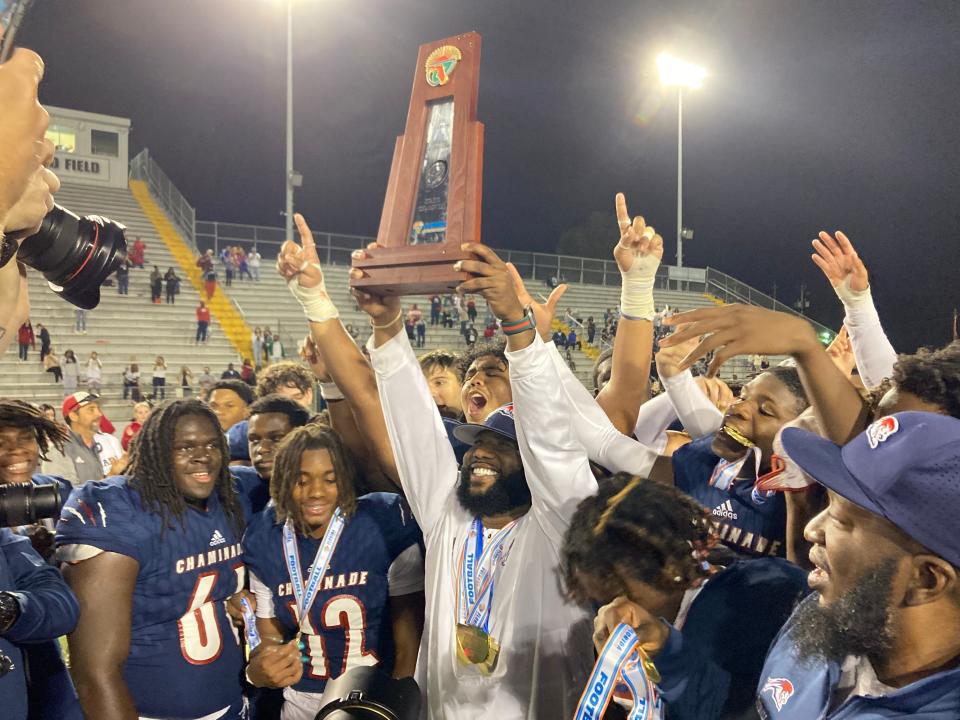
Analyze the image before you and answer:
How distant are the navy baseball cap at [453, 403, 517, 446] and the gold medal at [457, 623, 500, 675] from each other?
0.64 m

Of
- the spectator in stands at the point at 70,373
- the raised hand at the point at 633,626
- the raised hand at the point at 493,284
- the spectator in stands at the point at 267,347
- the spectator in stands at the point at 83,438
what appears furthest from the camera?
the spectator in stands at the point at 267,347

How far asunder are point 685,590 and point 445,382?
2.47 m

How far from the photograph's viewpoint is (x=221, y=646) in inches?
108

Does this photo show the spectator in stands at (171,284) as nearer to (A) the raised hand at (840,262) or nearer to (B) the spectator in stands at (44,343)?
(B) the spectator in stands at (44,343)

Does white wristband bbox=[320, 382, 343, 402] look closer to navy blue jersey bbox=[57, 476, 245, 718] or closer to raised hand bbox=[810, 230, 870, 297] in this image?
navy blue jersey bbox=[57, 476, 245, 718]

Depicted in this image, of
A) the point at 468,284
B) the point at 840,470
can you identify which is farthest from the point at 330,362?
the point at 840,470

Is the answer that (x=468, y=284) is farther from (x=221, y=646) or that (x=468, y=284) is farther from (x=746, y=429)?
Result: (x=221, y=646)

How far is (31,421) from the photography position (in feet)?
10.8

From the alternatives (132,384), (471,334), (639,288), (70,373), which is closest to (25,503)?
(639,288)

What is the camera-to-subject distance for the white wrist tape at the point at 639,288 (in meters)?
2.99

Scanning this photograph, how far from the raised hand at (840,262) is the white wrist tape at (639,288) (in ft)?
2.21

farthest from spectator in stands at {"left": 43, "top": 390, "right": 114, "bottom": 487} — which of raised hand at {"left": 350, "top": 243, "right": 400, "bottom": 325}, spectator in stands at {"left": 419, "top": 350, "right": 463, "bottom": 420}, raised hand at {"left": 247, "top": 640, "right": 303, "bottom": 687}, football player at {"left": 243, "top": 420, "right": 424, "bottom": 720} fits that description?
raised hand at {"left": 350, "top": 243, "right": 400, "bottom": 325}

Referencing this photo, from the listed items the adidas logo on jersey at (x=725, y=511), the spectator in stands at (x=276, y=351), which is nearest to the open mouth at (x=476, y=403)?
the adidas logo on jersey at (x=725, y=511)

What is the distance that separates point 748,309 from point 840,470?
0.61 metres
